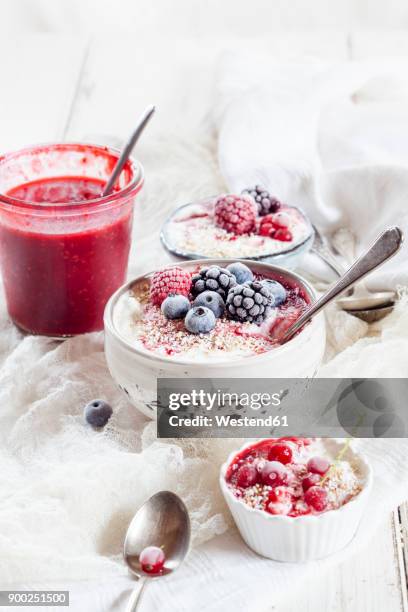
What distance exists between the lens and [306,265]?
2.10 meters

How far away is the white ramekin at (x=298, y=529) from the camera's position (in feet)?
4.10

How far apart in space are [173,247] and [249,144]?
25.3 inches

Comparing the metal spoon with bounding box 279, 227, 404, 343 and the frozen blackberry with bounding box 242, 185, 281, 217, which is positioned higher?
the metal spoon with bounding box 279, 227, 404, 343

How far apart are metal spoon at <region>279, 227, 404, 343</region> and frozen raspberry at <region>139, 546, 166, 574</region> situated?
45 cm

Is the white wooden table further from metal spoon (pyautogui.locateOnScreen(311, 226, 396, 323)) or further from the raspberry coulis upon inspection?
the raspberry coulis

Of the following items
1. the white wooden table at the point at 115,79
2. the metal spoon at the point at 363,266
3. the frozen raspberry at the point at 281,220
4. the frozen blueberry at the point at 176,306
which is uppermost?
the metal spoon at the point at 363,266

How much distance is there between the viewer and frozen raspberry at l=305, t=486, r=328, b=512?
50.3 inches

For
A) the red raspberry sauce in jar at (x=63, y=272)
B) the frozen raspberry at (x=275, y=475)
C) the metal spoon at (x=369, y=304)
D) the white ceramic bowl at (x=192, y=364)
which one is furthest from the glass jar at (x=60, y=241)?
the frozen raspberry at (x=275, y=475)

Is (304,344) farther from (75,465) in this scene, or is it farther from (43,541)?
(43,541)

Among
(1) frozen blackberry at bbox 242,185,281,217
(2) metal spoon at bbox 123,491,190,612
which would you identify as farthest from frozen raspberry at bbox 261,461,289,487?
(1) frozen blackberry at bbox 242,185,281,217

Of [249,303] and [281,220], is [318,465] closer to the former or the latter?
[249,303]

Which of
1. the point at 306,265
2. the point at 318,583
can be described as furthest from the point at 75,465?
the point at 306,265

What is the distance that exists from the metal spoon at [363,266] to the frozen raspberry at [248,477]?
284 millimetres

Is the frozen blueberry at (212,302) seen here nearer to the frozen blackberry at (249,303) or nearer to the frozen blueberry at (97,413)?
the frozen blackberry at (249,303)
